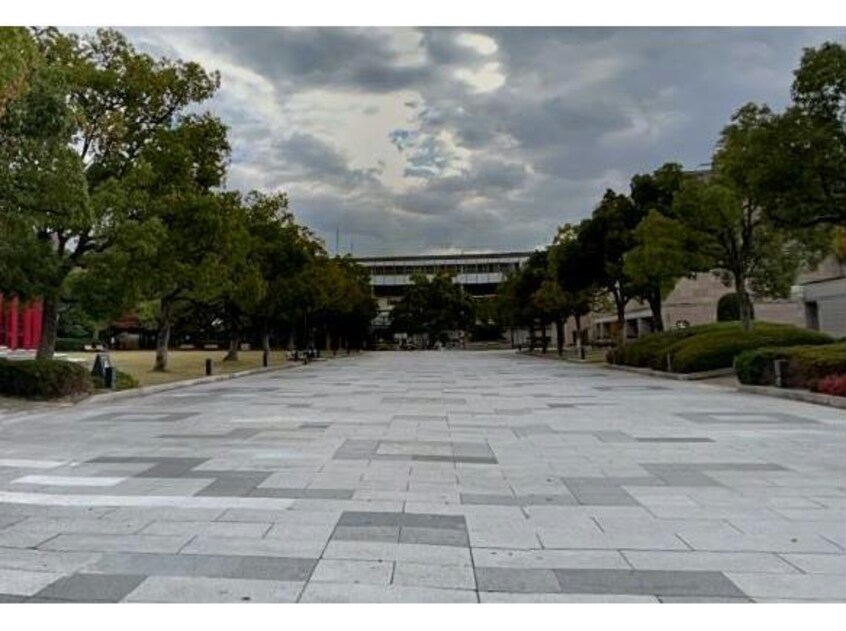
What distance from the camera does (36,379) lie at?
16.9m

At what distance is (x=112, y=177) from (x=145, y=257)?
86.4 inches

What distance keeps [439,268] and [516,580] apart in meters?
108

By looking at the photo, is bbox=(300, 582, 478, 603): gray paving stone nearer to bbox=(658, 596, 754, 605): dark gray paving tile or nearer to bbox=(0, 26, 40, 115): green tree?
bbox=(658, 596, 754, 605): dark gray paving tile

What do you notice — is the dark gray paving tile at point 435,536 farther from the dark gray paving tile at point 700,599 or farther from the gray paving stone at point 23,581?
the gray paving stone at point 23,581

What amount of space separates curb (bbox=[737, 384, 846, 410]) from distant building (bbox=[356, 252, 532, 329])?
92.9m

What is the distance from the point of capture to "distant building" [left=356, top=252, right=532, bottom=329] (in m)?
113

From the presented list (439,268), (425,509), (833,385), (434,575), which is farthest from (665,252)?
(439,268)

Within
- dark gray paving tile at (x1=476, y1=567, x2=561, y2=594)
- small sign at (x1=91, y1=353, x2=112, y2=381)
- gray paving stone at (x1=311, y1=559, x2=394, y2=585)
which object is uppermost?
small sign at (x1=91, y1=353, x2=112, y2=381)

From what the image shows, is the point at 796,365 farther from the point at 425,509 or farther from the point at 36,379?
the point at 36,379

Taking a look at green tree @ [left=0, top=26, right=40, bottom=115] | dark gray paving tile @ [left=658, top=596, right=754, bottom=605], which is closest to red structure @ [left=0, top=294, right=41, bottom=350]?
green tree @ [left=0, top=26, right=40, bottom=115]

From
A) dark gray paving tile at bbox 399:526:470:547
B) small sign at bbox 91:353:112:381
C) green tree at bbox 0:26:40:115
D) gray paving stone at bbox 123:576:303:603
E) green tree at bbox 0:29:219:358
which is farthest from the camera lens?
small sign at bbox 91:353:112:381

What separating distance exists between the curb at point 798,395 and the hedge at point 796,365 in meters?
0.30

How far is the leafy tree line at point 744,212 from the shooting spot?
58.6 ft

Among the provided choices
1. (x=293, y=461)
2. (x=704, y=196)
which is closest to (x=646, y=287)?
(x=704, y=196)
